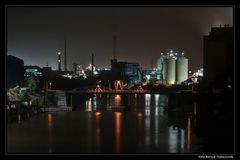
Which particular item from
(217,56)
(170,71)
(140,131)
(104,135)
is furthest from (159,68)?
(104,135)

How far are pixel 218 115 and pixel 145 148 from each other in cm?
163

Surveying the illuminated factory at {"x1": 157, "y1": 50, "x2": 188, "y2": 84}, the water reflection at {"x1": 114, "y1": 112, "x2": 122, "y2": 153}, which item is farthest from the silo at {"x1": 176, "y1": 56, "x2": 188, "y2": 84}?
the water reflection at {"x1": 114, "y1": 112, "x2": 122, "y2": 153}

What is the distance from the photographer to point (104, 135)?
734 cm

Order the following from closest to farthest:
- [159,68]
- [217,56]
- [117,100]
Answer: [217,56] < [117,100] < [159,68]

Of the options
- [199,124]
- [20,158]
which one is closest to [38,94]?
[199,124]

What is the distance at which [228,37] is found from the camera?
8.47 meters

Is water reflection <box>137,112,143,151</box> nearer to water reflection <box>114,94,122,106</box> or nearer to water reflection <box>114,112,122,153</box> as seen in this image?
water reflection <box>114,112,122,153</box>

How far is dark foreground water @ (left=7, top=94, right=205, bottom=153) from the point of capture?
19.7 feet

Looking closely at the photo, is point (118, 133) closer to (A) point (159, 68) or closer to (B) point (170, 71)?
(B) point (170, 71)

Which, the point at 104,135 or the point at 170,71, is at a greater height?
the point at 170,71

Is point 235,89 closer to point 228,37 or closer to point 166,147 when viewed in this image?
point 166,147

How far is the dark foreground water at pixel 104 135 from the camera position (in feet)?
19.7

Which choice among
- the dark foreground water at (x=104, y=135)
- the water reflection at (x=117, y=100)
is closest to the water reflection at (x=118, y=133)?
the dark foreground water at (x=104, y=135)

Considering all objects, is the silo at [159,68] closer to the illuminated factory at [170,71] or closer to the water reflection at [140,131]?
the illuminated factory at [170,71]
